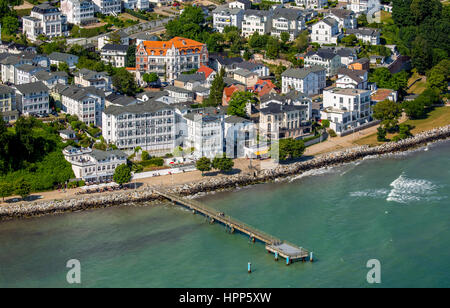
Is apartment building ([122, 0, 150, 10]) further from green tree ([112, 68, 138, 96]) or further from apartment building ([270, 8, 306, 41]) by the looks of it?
green tree ([112, 68, 138, 96])

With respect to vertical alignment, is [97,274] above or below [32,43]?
below

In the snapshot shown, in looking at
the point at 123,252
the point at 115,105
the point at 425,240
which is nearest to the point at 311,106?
the point at 115,105

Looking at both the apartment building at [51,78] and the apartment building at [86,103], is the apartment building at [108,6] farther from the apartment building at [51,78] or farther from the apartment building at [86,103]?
the apartment building at [86,103]

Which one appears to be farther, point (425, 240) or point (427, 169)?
point (427, 169)

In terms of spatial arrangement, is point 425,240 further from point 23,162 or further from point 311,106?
point 23,162

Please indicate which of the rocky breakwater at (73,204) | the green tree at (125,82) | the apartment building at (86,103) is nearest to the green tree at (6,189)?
the rocky breakwater at (73,204)

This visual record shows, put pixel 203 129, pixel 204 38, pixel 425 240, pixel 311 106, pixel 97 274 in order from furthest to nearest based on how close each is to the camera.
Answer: pixel 204 38 < pixel 311 106 < pixel 203 129 < pixel 425 240 < pixel 97 274

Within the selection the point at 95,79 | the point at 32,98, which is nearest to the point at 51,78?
the point at 95,79
